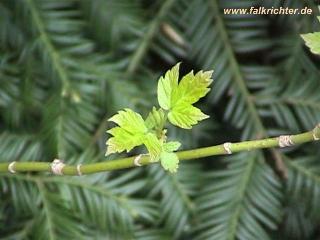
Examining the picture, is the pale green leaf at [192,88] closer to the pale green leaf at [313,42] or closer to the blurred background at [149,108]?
the pale green leaf at [313,42]

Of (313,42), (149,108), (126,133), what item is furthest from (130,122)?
(149,108)

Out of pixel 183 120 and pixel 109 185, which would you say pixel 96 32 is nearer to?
pixel 109 185

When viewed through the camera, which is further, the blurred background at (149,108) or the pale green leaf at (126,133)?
the blurred background at (149,108)

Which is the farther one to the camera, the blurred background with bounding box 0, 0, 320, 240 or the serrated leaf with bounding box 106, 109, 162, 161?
the blurred background with bounding box 0, 0, 320, 240

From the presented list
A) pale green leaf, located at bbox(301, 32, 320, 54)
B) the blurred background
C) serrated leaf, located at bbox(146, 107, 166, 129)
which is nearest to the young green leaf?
pale green leaf, located at bbox(301, 32, 320, 54)

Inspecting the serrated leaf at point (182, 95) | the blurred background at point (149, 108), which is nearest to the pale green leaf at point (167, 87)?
the serrated leaf at point (182, 95)

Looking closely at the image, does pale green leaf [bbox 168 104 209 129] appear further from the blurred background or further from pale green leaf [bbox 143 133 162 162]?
the blurred background

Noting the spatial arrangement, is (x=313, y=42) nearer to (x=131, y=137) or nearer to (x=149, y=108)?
(x=131, y=137)

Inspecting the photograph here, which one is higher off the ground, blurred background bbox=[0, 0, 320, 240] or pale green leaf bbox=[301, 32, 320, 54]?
pale green leaf bbox=[301, 32, 320, 54]
